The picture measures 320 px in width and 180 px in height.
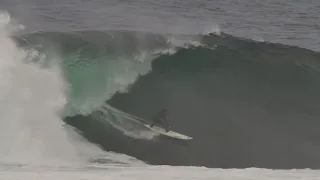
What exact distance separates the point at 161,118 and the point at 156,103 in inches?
29.4

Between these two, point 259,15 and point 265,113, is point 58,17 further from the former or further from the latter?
point 265,113

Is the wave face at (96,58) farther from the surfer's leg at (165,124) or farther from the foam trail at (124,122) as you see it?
the surfer's leg at (165,124)

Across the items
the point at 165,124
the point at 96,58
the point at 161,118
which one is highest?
the point at 96,58

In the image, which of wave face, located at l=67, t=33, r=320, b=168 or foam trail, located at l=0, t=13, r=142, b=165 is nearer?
foam trail, located at l=0, t=13, r=142, b=165

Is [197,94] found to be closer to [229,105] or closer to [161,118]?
[229,105]

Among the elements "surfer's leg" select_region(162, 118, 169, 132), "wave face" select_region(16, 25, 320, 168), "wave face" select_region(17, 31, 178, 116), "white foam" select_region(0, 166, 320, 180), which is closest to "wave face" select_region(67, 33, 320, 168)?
"wave face" select_region(16, 25, 320, 168)

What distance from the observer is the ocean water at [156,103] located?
7391mm

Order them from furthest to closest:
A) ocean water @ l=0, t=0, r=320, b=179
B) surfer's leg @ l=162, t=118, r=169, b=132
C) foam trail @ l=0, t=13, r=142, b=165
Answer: surfer's leg @ l=162, t=118, r=169, b=132 → ocean water @ l=0, t=0, r=320, b=179 → foam trail @ l=0, t=13, r=142, b=165

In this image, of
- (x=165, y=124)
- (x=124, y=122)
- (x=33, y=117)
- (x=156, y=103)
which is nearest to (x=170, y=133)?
(x=165, y=124)

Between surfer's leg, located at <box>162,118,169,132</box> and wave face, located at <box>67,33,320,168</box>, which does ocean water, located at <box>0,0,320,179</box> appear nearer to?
wave face, located at <box>67,33,320,168</box>

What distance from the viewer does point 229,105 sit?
402 inches

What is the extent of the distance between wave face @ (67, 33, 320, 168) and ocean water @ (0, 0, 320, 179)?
2cm

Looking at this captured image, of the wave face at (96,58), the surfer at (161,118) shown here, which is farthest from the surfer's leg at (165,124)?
the wave face at (96,58)

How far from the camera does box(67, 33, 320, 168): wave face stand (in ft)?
27.6
